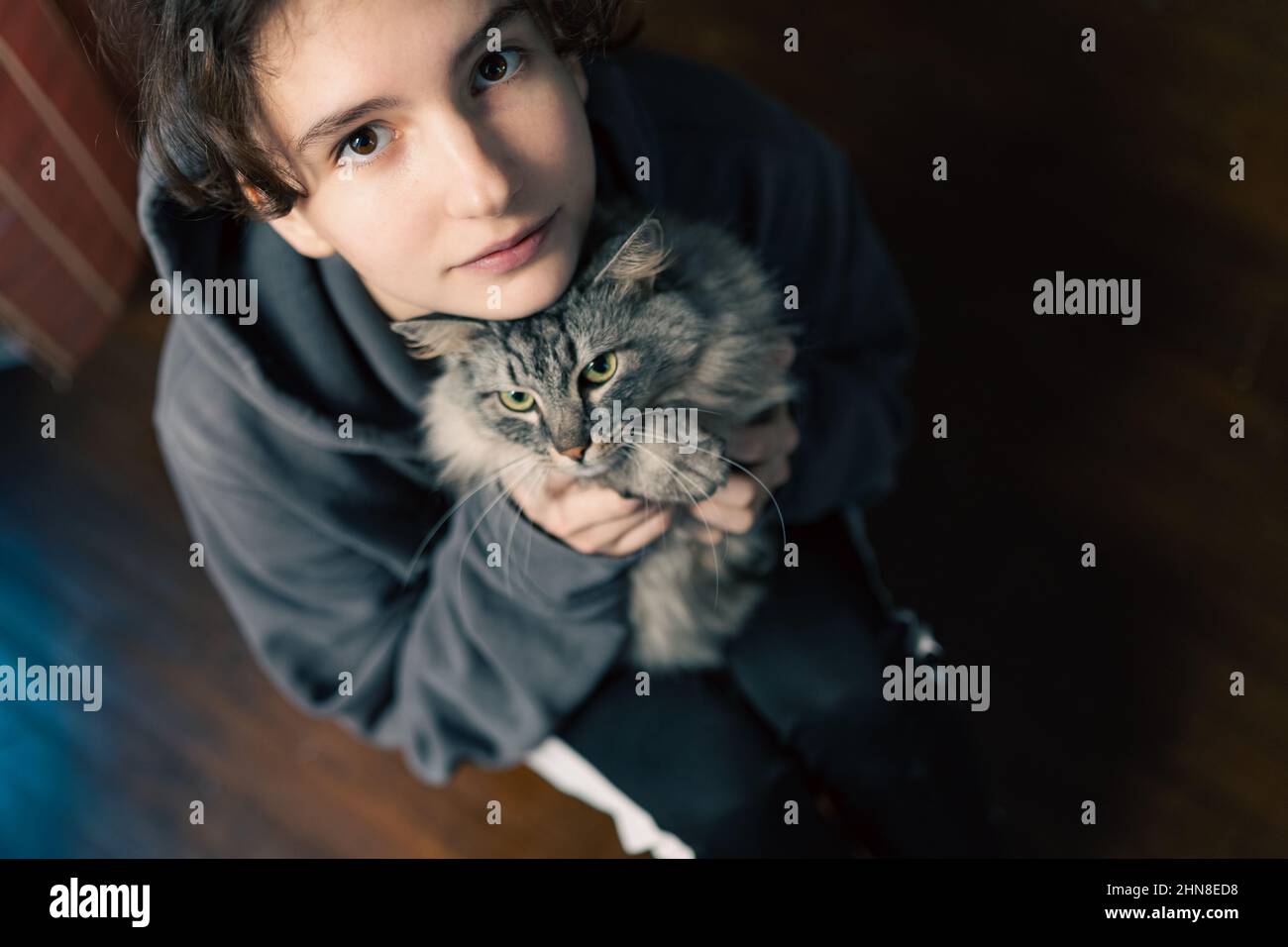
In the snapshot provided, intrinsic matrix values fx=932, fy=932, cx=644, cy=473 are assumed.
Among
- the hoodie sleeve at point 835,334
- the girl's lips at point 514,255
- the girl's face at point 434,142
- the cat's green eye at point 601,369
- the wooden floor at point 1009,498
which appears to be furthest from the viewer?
the wooden floor at point 1009,498

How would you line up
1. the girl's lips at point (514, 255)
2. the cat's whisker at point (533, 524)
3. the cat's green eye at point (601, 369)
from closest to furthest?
the girl's lips at point (514, 255)
the cat's green eye at point (601, 369)
the cat's whisker at point (533, 524)

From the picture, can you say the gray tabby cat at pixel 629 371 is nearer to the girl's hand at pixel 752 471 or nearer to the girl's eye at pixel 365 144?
the girl's hand at pixel 752 471

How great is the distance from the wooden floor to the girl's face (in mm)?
1102

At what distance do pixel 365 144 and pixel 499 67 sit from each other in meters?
0.13

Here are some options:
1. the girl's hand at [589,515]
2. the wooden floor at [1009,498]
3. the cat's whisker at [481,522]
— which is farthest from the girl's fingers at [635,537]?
the wooden floor at [1009,498]

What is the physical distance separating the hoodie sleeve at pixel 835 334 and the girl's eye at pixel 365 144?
0.60 m

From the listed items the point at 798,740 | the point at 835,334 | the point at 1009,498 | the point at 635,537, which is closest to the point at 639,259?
the point at 635,537

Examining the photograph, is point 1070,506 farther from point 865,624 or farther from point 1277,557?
point 865,624

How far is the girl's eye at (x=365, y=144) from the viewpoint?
2.47 feet

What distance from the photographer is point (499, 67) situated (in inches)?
30.3

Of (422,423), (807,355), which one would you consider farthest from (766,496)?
(422,423)

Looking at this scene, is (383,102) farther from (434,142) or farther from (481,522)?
(481,522)

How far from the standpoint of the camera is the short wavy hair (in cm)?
73

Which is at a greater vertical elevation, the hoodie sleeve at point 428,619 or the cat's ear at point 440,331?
the cat's ear at point 440,331
